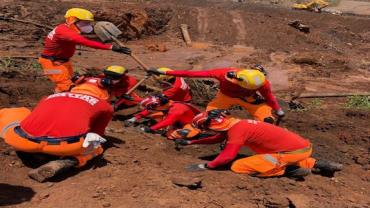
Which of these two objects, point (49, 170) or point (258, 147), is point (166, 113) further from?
point (49, 170)

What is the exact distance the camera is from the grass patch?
13.4 m

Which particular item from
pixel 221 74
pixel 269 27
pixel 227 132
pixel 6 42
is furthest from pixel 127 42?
pixel 227 132

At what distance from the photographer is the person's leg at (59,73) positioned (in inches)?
367

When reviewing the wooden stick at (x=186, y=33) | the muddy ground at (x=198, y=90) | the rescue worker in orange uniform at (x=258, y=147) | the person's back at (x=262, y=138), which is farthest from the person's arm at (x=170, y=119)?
the wooden stick at (x=186, y=33)

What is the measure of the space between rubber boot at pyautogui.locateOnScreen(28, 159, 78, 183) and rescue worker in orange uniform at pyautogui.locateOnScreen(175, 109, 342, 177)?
5.68 ft

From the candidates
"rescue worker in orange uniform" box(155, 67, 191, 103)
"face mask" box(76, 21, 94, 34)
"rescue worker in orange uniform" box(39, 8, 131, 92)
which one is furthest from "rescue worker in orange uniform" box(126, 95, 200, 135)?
"face mask" box(76, 21, 94, 34)

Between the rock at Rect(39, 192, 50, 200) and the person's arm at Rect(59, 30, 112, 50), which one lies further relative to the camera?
the person's arm at Rect(59, 30, 112, 50)

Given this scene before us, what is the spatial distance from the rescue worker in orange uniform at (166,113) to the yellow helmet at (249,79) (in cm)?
125

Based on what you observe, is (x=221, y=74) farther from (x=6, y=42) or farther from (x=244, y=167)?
(x=6, y=42)

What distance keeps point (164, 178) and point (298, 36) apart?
54.2 feet

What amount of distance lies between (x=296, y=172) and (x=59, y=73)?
4.56 meters

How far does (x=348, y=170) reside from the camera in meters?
8.64

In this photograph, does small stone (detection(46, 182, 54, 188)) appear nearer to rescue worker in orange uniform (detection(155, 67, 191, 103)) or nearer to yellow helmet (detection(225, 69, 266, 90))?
yellow helmet (detection(225, 69, 266, 90))

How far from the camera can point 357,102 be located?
1360cm
